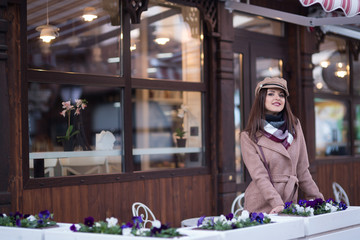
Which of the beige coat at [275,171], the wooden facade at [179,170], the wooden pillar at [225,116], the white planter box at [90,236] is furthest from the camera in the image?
the wooden pillar at [225,116]

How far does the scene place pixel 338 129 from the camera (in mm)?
9141

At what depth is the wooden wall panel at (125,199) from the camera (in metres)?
5.00

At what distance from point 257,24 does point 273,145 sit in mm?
3833

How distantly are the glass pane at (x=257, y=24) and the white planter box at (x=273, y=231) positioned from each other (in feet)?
14.4

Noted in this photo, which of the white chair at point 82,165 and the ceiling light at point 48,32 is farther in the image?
the ceiling light at point 48,32

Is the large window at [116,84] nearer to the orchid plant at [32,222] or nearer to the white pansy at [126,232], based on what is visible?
the orchid plant at [32,222]

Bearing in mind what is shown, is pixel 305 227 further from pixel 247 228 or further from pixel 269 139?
pixel 269 139

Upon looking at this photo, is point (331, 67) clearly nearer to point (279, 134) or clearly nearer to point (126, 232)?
point (279, 134)

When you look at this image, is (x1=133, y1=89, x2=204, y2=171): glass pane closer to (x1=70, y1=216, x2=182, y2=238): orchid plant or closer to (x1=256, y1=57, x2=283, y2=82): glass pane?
(x1=256, y1=57, x2=283, y2=82): glass pane

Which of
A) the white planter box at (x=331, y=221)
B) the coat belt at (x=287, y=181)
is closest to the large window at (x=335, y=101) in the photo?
the coat belt at (x=287, y=181)

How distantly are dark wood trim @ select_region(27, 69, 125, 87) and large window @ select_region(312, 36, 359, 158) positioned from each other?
3913mm

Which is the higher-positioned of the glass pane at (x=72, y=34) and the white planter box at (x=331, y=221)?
the glass pane at (x=72, y=34)

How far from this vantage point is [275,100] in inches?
162

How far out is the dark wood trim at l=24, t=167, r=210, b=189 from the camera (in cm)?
494
